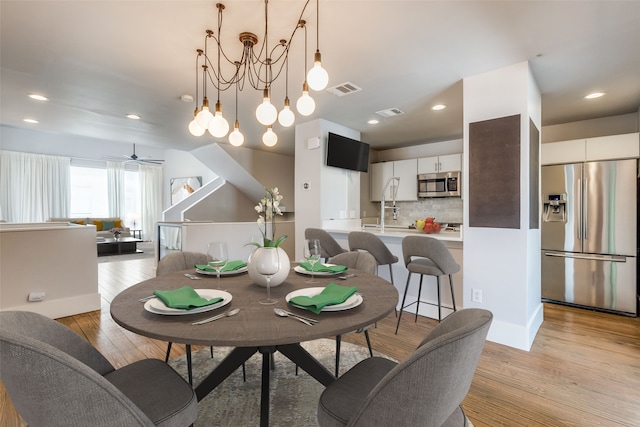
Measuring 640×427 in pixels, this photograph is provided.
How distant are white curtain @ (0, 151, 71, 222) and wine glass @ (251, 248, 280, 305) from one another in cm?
929

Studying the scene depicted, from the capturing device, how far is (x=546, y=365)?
2293mm

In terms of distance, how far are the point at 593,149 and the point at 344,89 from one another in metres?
3.02

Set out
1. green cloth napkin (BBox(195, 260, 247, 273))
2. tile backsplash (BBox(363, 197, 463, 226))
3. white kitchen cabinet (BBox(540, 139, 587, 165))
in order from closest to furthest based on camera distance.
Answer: green cloth napkin (BBox(195, 260, 247, 273)) → white kitchen cabinet (BBox(540, 139, 587, 165)) → tile backsplash (BBox(363, 197, 463, 226))

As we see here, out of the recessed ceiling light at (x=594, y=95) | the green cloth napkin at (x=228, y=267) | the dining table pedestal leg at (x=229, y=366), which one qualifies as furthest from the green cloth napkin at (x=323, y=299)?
the recessed ceiling light at (x=594, y=95)

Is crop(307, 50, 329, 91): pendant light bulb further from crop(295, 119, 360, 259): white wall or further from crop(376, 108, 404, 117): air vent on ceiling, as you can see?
crop(295, 119, 360, 259): white wall

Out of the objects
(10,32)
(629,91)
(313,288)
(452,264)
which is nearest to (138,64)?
(10,32)

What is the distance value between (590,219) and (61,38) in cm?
541

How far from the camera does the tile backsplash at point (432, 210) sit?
5.44 m

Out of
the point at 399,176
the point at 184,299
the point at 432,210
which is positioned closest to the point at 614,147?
the point at 432,210

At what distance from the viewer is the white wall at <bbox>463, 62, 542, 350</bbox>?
2.59 m

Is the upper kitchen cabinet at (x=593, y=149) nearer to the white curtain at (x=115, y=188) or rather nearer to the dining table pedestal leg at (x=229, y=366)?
the dining table pedestal leg at (x=229, y=366)

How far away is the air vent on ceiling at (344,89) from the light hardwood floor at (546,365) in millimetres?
2407

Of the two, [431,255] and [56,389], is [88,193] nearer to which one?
[431,255]

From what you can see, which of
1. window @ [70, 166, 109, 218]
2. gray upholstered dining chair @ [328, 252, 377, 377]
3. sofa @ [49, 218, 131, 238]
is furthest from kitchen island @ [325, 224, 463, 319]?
window @ [70, 166, 109, 218]
